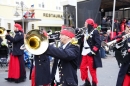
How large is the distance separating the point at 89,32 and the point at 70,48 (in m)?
2.84

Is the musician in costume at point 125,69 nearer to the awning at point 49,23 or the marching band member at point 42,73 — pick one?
the marching band member at point 42,73

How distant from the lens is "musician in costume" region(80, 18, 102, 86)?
555 centimetres

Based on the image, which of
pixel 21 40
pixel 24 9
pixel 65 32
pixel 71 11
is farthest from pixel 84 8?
pixel 65 32

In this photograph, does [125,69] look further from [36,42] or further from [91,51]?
[36,42]

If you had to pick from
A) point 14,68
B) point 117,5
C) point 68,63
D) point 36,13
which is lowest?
point 14,68

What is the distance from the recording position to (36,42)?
8.00 ft

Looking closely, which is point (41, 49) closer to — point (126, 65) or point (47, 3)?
point (126, 65)

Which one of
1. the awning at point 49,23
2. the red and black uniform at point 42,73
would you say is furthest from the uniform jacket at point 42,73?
the awning at point 49,23

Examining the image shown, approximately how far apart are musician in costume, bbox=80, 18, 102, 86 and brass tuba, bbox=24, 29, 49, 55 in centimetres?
318

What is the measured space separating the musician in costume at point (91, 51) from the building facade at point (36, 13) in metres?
12.4

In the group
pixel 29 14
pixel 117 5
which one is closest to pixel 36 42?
pixel 117 5

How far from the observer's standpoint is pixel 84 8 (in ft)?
44.4

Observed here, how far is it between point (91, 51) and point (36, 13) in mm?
18269

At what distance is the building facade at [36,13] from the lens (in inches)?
792
